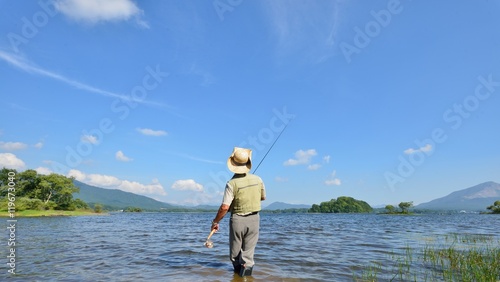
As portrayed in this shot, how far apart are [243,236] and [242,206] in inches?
30.1

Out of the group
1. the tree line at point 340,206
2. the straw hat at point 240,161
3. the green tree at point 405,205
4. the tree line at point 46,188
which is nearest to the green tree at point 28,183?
the tree line at point 46,188

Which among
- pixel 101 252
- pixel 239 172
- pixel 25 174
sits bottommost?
pixel 101 252

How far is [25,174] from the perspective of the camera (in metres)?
69.5

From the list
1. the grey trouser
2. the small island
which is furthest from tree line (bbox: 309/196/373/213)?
the grey trouser

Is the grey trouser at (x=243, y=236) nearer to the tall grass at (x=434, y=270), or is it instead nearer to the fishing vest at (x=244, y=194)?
the fishing vest at (x=244, y=194)

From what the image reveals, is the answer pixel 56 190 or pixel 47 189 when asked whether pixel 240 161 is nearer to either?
pixel 47 189

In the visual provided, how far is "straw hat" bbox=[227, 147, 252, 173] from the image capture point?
23.8ft

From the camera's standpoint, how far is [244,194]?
7094mm

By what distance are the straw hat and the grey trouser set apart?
3.61 feet

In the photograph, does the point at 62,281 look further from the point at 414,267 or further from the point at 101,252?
the point at 414,267

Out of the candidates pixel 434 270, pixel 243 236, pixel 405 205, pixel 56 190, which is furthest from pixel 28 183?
pixel 405 205

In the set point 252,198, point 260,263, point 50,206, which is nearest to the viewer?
point 252,198

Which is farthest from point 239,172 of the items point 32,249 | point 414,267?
point 32,249

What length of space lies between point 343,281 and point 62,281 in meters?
6.86
